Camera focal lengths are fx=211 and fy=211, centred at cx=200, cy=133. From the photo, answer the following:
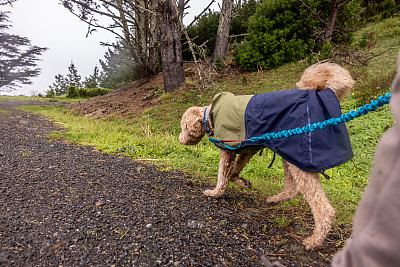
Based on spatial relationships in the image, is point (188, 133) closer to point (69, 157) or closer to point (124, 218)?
point (124, 218)

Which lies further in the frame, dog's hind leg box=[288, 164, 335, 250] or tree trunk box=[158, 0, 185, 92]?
tree trunk box=[158, 0, 185, 92]

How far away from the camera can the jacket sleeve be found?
0.40 m

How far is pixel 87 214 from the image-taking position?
216 cm

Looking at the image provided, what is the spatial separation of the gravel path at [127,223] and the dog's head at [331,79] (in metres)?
1.46

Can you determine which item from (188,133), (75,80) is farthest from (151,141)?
(75,80)

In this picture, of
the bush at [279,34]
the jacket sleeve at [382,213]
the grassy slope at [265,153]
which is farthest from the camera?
the bush at [279,34]

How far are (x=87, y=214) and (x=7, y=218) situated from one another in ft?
2.28

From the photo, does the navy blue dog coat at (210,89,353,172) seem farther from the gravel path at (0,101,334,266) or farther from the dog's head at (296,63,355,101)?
the gravel path at (0,101,334,266)

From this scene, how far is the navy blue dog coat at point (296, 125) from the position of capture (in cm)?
182

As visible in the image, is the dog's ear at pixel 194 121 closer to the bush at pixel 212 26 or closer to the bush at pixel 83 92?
the bush at pixel 212 26

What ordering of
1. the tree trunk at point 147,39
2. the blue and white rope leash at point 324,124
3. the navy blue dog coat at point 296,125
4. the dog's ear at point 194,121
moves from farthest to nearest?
the tree trunk at point 147,39 < the dog's ear at point 194,121 < the navy blue dog coat at point 296,125 < the blue and white rope leash at point 324,124

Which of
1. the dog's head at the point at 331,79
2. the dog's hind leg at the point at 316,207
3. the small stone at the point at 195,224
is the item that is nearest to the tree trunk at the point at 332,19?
the dog's head at the point at 331,79

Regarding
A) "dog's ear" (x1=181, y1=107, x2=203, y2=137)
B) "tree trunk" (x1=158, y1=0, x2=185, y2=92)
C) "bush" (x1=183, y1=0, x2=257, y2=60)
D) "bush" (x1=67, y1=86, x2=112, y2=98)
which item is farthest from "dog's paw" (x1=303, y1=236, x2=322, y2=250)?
"bush" (x1=67, y1=86, x2=112, y2=98)

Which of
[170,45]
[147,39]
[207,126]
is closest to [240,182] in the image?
[207,126]
